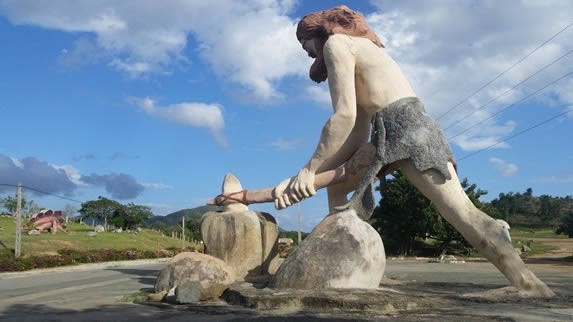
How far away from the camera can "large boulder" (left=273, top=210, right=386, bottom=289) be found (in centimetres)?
575

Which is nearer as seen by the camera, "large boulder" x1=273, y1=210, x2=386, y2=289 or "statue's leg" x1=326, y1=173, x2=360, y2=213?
"large boulder" x1=273, y1=210, x2=386, y2=289

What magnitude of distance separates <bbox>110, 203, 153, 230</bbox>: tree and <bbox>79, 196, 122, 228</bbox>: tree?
2.15 ft

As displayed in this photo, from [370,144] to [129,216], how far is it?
6302cm

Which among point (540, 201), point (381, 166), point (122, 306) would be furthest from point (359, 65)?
point (540, 201)

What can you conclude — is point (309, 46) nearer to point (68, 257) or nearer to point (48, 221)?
point (68, 257)

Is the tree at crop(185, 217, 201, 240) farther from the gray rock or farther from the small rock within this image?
the gray rock

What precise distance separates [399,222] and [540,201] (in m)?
46.5

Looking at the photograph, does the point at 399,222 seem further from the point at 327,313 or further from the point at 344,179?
the point at 327,313

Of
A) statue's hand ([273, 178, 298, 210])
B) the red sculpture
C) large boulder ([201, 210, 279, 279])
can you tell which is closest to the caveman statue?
statue's hand ([273, 178, 298, 210])

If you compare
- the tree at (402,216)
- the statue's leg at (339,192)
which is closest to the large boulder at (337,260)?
the statue's leg at (339,192)

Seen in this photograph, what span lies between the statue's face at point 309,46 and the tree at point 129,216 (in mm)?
61878

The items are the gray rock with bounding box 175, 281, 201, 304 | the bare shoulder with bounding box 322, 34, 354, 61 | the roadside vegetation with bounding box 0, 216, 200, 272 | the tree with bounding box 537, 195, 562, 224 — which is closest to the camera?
the gray rock with bounding box 175, 281, 201, 304

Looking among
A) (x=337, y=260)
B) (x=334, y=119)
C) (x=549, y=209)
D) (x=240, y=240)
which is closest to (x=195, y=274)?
(x=240, y=240)

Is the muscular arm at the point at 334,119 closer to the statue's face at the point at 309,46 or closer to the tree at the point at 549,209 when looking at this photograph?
the statue's face at the point at 309,46
